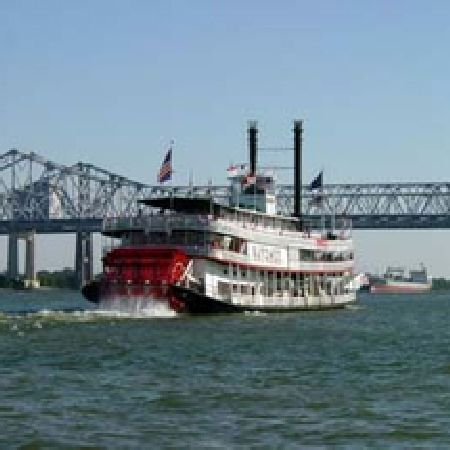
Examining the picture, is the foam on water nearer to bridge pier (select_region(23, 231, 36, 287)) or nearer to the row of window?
the row of window

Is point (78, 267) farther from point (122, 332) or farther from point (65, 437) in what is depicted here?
point (65, 437)

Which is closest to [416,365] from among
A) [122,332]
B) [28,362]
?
[28,362]

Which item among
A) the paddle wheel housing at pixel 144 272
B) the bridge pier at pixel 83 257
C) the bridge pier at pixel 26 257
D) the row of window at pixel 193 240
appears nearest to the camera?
the paddle wheel housing at pixel 144 272

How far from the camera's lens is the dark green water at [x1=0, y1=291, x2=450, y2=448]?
21828 mm

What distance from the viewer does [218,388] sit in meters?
28.4

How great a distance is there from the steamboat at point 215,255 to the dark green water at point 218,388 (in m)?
9.07

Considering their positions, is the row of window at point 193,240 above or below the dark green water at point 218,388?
above

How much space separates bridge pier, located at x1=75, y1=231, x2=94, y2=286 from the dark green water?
386ft

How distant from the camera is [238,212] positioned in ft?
216

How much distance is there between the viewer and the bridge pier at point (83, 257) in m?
168

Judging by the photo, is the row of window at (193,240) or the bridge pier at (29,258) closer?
the row of window at (193,240)

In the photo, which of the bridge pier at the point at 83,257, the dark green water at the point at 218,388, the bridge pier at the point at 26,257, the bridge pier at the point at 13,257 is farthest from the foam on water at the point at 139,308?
the bridge pier at the point at 13,257

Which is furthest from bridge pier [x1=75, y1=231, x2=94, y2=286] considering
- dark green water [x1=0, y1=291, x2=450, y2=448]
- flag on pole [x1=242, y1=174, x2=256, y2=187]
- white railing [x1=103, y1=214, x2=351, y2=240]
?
dark green water [x1=0, y1=291, x2=450, y2=448]

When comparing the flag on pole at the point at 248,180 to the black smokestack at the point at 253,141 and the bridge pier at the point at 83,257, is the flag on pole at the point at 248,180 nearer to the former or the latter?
the black smokestack at the point at 253,141
